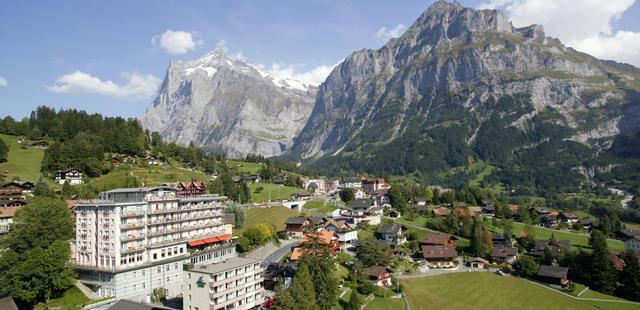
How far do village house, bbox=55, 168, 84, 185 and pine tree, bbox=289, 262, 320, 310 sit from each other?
269 ft

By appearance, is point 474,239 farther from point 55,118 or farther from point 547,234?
point 55,118

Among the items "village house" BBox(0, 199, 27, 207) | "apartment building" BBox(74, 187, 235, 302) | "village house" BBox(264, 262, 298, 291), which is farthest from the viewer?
"village house" BBox(0, 199, 27, 207)

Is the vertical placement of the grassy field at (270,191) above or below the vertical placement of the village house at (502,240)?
above

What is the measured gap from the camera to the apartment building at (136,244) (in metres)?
63.7

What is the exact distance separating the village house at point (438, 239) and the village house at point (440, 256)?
349 centimetres

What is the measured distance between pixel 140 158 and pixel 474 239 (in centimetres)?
10164

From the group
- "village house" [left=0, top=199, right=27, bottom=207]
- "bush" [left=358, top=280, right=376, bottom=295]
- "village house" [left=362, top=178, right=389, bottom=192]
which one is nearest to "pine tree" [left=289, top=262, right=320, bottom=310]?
"bush" [left=358, top=280, right=376, bottom=295]

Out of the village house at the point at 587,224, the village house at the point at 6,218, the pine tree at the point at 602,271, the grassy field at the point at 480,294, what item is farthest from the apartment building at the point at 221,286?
the village house at the point at 587,224

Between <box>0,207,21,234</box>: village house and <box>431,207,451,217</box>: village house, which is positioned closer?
<box>0,207,21,234</box>: village house

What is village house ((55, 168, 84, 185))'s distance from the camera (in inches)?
4528

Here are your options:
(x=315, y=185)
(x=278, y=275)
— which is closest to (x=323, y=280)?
(x=278, y=275)

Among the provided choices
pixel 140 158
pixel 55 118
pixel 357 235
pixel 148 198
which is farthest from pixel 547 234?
pixel 55 118

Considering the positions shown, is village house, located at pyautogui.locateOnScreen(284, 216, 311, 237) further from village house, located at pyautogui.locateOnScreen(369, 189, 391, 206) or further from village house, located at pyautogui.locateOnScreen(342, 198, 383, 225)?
village house, located at pyautogui.locateOnScreen(369, 189, 391, 206)

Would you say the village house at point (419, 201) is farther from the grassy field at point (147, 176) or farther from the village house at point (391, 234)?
the grassy field at point (147, 176)
